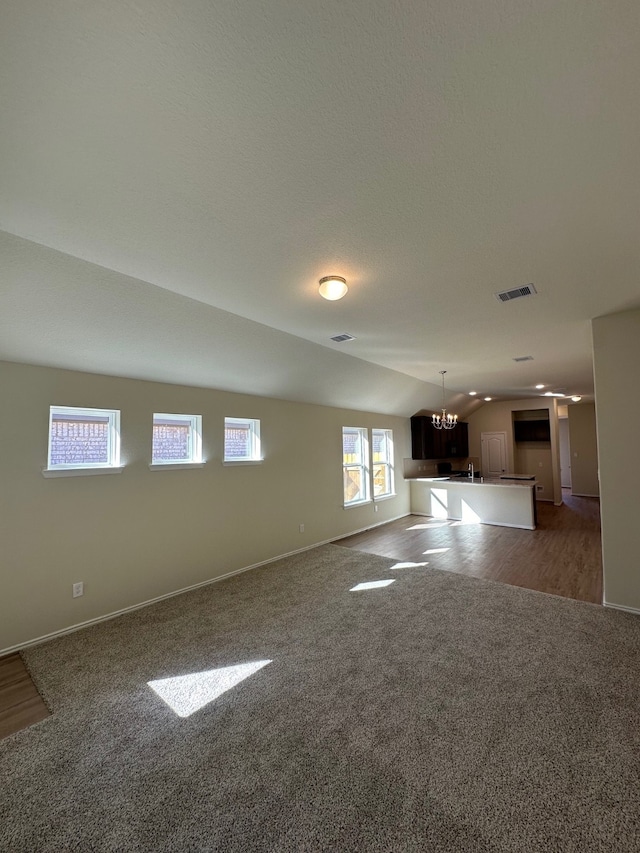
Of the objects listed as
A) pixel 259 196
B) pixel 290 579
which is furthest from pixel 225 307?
pixel 290 579

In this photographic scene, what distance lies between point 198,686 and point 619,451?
418 centimetres

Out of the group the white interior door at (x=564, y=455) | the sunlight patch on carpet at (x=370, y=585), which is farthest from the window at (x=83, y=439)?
the white interior door at (x=564, y=455)

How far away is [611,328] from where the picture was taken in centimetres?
349

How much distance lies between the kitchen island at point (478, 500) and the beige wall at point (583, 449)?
3749 millimetres

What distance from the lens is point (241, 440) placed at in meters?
4.93

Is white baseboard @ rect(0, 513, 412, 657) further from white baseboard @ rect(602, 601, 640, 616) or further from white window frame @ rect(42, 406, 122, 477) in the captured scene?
white baseboard @ rect(602, 601, 640, 616)

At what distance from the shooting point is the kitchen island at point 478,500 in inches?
264

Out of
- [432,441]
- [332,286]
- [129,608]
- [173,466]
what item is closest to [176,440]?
[173,466]

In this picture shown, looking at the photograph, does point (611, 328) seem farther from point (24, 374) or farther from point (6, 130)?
point (24, 374)

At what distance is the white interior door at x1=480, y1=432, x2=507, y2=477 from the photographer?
9.62 metres

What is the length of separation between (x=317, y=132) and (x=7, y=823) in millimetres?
3206

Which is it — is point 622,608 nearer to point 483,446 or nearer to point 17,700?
point 17,700

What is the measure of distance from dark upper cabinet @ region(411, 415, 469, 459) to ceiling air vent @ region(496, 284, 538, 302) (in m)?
5.47

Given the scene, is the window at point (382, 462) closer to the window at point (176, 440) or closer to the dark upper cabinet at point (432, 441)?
the dark upper cabinet at point (432, 441)
